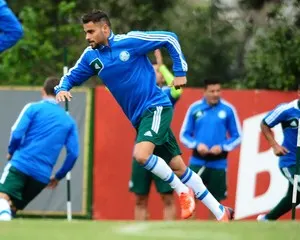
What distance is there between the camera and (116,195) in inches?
741

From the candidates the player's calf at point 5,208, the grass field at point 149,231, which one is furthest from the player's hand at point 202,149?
the grass field at point 149,231

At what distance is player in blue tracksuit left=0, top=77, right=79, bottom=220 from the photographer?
14.1m

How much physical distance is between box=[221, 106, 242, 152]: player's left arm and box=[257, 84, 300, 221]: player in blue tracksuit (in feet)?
7.79

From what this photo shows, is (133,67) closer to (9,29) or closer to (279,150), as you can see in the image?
(9,29)

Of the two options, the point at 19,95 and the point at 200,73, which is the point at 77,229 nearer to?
the point at 19,95

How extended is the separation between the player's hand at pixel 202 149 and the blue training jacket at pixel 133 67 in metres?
4.78

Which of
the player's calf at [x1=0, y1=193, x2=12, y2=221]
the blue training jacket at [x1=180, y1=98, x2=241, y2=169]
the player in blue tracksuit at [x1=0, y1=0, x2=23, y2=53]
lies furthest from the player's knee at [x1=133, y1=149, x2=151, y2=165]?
the blue training jacket at [x1=180, y1=98, x2=241, y2=169]

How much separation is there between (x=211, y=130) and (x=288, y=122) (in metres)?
2.85

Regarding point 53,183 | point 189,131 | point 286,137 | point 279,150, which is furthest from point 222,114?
point 53,183

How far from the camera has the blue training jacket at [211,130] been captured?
17156mm

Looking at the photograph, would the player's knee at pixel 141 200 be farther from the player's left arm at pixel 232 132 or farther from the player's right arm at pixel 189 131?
the player's left arm at pixel 232 132

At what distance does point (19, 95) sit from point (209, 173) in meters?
3.31

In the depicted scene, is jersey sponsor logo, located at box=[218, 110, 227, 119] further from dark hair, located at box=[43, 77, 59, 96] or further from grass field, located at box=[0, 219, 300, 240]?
grass field, located at box=[0, 219, 300, 240]

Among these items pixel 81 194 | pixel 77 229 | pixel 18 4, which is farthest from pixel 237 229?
pixel 18 4
